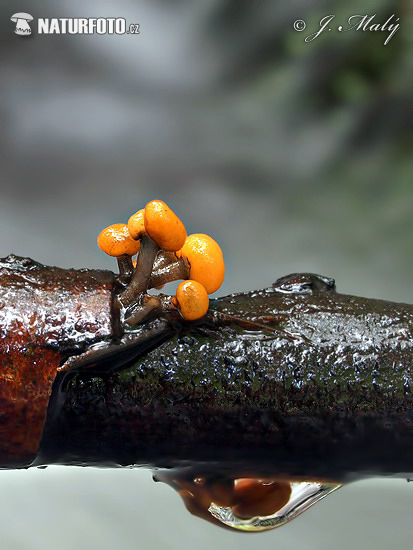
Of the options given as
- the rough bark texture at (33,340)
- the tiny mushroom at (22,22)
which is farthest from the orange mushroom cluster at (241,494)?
the tiny mushroom at (22,22)

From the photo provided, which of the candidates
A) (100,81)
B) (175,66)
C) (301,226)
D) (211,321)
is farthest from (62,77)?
(211,321)

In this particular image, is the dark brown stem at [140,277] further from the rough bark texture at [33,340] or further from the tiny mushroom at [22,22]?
the tiny mushroom at [22,22]

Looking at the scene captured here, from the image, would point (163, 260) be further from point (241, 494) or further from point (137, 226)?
point (241, 494)

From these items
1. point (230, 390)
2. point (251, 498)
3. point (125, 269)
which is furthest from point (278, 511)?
point (125, 269)

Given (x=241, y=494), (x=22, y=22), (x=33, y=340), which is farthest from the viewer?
(x=22, y=22)

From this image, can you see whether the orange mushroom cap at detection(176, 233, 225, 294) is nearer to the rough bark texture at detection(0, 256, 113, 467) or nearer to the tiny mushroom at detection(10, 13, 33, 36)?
the rough bark texture at detection(0, 256, 113, 467)

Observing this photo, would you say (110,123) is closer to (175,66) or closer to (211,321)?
(175,66)
